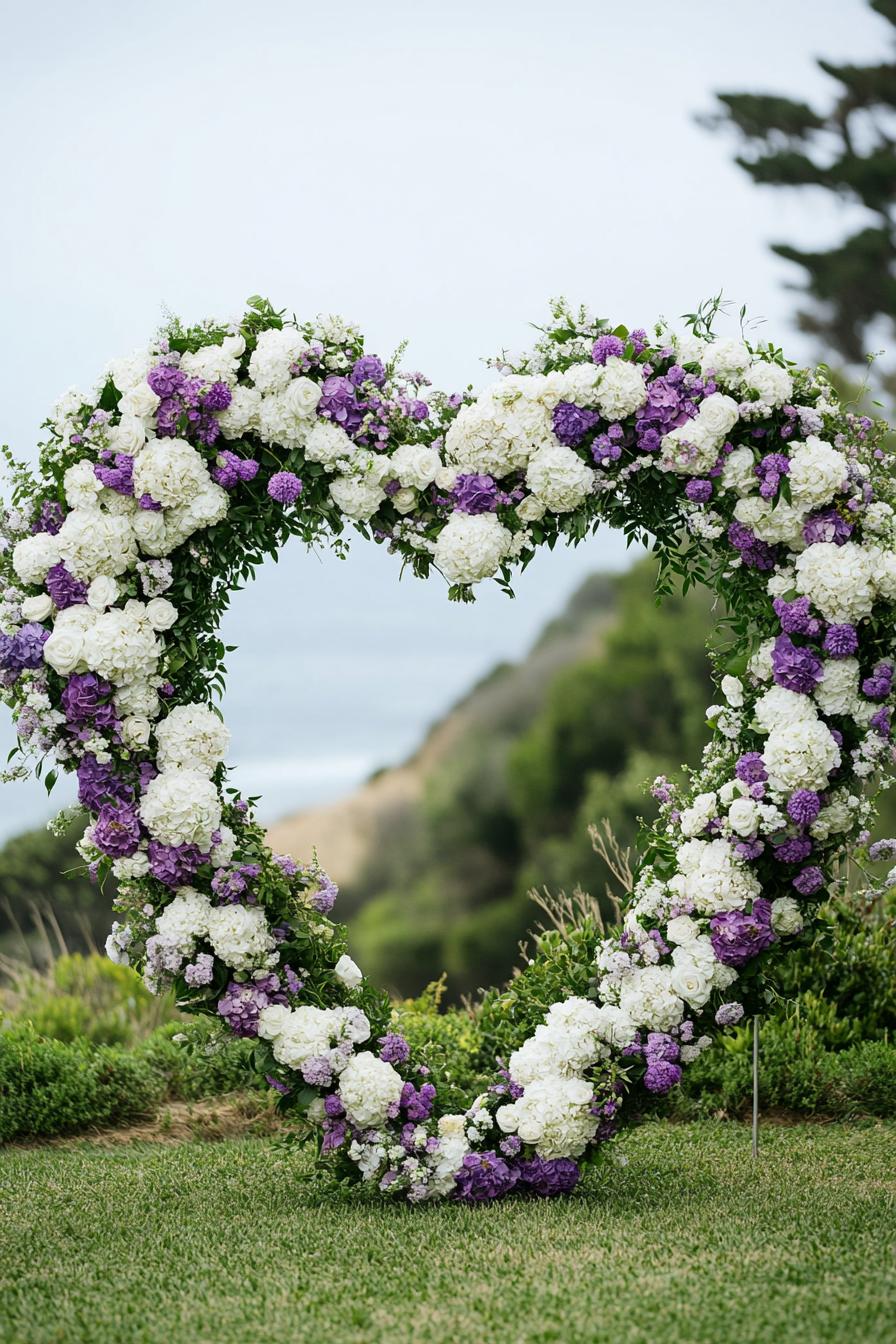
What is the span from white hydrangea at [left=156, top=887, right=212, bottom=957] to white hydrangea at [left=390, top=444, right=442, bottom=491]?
1877mm

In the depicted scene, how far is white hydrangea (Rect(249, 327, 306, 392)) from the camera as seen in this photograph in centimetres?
598

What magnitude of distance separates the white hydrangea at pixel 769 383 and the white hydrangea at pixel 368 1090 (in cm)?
307

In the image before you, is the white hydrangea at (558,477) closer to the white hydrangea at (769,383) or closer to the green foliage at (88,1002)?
the white hydrangea at (769,383)

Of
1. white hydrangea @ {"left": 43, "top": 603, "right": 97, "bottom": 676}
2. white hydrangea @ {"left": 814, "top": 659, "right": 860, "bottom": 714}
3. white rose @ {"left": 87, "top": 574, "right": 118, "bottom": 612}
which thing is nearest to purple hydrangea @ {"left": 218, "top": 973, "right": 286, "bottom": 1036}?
white hydrangea @ {"left": 43, "top": 603, "right": 97, "bottom": 676}

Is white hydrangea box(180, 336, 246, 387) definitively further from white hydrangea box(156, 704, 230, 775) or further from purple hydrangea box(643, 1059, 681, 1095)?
purple hydrangea box(643, 1059, 681, 1095)

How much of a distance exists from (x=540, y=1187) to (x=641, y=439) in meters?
3.06

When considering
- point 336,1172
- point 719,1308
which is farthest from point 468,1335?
point 336,1172

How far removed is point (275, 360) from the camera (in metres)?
5.97

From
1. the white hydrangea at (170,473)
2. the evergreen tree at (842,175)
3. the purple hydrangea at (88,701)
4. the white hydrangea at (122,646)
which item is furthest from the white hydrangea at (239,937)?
the evergreen tree at (842,175)

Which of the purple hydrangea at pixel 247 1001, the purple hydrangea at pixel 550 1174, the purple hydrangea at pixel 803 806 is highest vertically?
the purple hydrangea at pixel 803 806

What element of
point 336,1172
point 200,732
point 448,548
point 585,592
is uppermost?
point 585,592

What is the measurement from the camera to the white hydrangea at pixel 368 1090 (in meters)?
5.76

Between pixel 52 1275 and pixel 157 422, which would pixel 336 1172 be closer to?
pixel 52 1275

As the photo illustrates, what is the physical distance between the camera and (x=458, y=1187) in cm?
592
